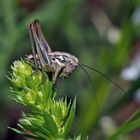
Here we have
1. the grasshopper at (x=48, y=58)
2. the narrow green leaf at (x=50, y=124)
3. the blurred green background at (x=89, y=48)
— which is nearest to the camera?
the narrow green leaf at (x=50, y=124)

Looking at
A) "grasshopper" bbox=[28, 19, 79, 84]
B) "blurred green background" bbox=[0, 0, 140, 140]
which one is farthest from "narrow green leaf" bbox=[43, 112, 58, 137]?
"blurred green background" bbox=[0, 0, 140, 140]

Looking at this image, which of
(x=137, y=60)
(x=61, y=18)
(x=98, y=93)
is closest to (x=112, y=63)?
(x=98, y=93)

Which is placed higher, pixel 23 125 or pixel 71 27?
pixel 71 27

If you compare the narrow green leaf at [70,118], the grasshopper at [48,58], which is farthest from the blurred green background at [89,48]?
the narrow green leaf at [70,118]

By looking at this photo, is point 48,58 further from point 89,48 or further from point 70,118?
point 89,48

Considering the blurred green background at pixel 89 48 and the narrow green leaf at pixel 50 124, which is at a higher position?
the blurred green background at pixel 89 48

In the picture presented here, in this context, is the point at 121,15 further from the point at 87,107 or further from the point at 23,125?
the point at 23,125

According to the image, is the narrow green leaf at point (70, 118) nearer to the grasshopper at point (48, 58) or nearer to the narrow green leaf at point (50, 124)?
the narrow green leaf at point (50, 124)
